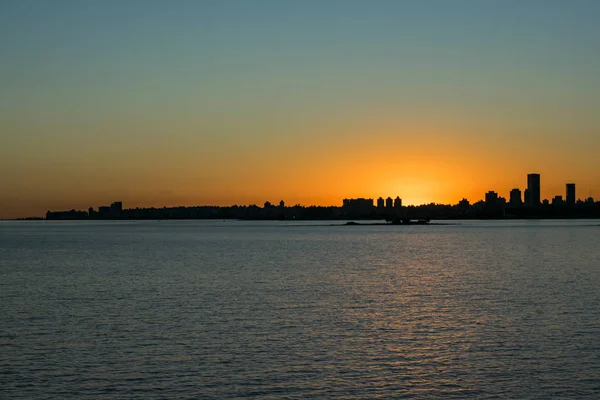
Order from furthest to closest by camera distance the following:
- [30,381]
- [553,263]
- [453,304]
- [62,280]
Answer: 1. [553,263]
2. [62,280]
3. [453,304]
4. [30,381]

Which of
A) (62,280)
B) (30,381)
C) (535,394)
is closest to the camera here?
(535,394)

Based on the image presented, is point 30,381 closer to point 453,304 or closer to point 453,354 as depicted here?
point 453,354

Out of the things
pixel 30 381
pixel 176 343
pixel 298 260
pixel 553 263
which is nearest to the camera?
pixel 30 381

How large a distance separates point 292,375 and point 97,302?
27.9 meters

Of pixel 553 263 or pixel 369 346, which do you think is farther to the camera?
pixel 553 263

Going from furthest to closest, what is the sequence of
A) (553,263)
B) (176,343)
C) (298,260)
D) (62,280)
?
(298,260)
(553,263)
(62,280)
(176,343)

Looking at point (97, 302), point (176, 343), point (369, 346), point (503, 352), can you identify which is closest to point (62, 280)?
point (97, 302)

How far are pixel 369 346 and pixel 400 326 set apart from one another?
6.60 meters

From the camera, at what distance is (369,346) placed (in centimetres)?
3684

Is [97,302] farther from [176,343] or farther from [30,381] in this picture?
[30,381]

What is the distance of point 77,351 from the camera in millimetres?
35438

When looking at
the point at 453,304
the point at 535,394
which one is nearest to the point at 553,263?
the point at 453,304

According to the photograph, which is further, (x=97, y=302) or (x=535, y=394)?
(x=97, y=302)

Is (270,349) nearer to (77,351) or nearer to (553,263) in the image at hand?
(77,351)
